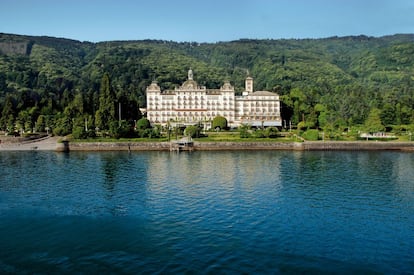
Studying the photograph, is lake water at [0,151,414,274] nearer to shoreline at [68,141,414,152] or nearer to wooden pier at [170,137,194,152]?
wooden pier at [170,137,194,152]

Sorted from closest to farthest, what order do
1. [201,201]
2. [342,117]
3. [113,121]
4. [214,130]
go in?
[201,201] → [113,121] → [214,130] → [342,117]

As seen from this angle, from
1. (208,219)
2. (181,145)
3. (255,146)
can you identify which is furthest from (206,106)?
(208,219)

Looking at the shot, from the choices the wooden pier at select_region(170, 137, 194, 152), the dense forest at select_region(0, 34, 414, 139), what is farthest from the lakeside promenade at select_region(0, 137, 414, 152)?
the dense forest at select_region(0, 34, 414, 139)

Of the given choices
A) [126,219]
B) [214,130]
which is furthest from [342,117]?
[126,219]

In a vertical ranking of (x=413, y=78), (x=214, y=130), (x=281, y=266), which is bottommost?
(x=281, y=266)

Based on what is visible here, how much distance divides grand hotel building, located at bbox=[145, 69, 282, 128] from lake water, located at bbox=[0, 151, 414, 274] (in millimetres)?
39943

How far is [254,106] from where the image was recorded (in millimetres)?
87250

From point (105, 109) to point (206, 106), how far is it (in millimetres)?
21870

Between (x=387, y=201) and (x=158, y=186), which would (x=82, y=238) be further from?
(x=387, y=201)

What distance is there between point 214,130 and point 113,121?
19098 mm

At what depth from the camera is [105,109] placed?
73.3m

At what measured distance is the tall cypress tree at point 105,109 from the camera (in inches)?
2821

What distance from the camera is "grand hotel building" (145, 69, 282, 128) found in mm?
86375

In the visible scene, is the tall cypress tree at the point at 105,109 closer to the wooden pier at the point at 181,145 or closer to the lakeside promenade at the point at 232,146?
the lakeside promenade at the point at 232,146
